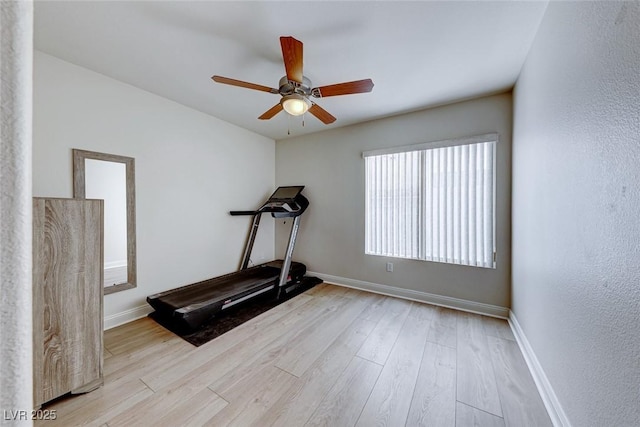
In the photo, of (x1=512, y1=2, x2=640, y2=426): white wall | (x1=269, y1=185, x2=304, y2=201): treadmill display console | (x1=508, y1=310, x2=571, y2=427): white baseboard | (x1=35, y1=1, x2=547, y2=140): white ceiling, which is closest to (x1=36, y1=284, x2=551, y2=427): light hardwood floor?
(x1=508, y1=310, x2=571, y2=427): white baseboard

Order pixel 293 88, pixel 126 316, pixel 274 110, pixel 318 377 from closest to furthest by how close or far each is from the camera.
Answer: pixel 318 377, pixel 293 88, pixel 274 110, pixel 126 316

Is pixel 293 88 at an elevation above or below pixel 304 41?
below

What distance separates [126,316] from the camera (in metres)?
2.53

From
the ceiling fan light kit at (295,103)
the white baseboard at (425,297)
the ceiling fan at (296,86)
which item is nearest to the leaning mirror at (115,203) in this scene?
the ceiling fan at (296,86)

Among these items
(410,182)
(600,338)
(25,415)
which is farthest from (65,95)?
(600,338)

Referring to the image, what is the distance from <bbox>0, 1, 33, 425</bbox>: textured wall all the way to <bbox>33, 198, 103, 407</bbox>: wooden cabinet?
1.75 m

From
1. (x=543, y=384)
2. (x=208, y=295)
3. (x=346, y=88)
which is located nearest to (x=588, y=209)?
(x=543, y=384)

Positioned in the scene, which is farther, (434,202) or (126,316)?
(434,202)

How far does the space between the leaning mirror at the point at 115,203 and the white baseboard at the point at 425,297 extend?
2.55 m

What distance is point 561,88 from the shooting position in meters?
1.42

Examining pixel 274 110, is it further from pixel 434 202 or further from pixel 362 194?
pixel 434 202

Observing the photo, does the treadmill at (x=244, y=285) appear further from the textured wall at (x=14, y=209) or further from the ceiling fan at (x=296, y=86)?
the textured wall at (x=14, y=209)

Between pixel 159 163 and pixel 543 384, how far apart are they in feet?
12.8

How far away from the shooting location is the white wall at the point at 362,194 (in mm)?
2654
